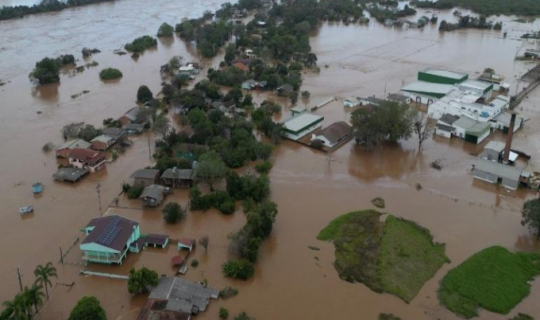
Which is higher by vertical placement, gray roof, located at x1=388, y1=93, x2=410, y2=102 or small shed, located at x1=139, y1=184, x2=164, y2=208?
gray roof, located at x1=388, y1=93, x2=410, y2=102

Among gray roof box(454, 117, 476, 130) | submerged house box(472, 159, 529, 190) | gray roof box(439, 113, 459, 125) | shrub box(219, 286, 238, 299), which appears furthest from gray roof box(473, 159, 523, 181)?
shrub box(219, 286, 238, 299)

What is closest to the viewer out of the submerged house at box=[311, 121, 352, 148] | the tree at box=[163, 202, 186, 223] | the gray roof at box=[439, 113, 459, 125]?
the tree at box=[163, 202, 186, 223]

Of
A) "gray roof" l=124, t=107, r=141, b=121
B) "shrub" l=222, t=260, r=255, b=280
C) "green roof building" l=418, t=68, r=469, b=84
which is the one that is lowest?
"shrub" l=222, t=260, r=255, b=280

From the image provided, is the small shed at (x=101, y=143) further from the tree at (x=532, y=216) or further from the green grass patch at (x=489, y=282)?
the tree at (x=532, y=216)

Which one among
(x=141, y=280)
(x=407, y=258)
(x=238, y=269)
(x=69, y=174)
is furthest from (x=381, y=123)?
(x=69, y=174)

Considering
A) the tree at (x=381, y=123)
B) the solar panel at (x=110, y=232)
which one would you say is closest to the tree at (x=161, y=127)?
the solar panel at (x=110, y=232)

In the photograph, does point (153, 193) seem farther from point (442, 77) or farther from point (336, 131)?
point (442, 77)

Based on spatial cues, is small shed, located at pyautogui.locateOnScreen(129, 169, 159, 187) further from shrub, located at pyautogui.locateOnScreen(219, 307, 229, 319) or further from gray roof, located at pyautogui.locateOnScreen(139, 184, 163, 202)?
shrub, located at pyautogui.locateOnScreen(219, 307, 229, 319)

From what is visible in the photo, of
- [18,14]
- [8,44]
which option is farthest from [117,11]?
[8,44]
